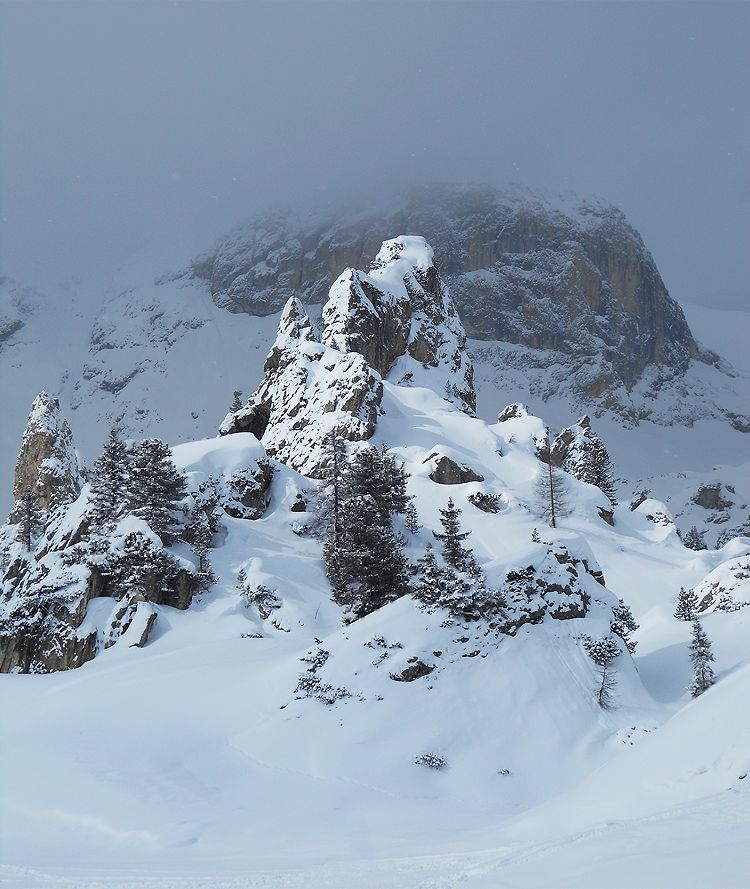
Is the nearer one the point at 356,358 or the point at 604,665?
the point at 604,665

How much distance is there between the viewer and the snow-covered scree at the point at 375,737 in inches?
365

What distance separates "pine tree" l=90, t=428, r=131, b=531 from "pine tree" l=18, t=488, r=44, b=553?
10.5 m

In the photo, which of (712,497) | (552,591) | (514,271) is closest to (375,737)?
(552,591)

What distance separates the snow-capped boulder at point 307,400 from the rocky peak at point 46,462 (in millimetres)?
14627

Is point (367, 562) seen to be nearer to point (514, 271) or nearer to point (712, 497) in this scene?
point (712, 497)

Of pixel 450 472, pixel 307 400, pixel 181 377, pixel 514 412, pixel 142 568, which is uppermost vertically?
pixel 142 568

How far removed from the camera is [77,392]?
463 feet

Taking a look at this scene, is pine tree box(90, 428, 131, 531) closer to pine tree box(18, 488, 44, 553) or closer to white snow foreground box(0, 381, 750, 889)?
white snow foreground box(0, 381, 750, 889)

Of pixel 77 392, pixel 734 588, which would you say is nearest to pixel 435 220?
pixel 77 392

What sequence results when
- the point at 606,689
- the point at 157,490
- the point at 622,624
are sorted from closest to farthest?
1. the point at 606,689
2. the point at 622,624
3. the point at 157,490

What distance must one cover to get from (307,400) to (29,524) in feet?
79.9

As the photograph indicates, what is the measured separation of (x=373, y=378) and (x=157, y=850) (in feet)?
157

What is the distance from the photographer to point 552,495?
160 feet

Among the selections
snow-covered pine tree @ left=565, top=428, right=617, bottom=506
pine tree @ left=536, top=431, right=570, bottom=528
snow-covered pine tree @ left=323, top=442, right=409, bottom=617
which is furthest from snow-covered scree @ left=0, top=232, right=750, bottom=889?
snow-covered pine tree @ left=565, top=428, right=617, bottom=506
